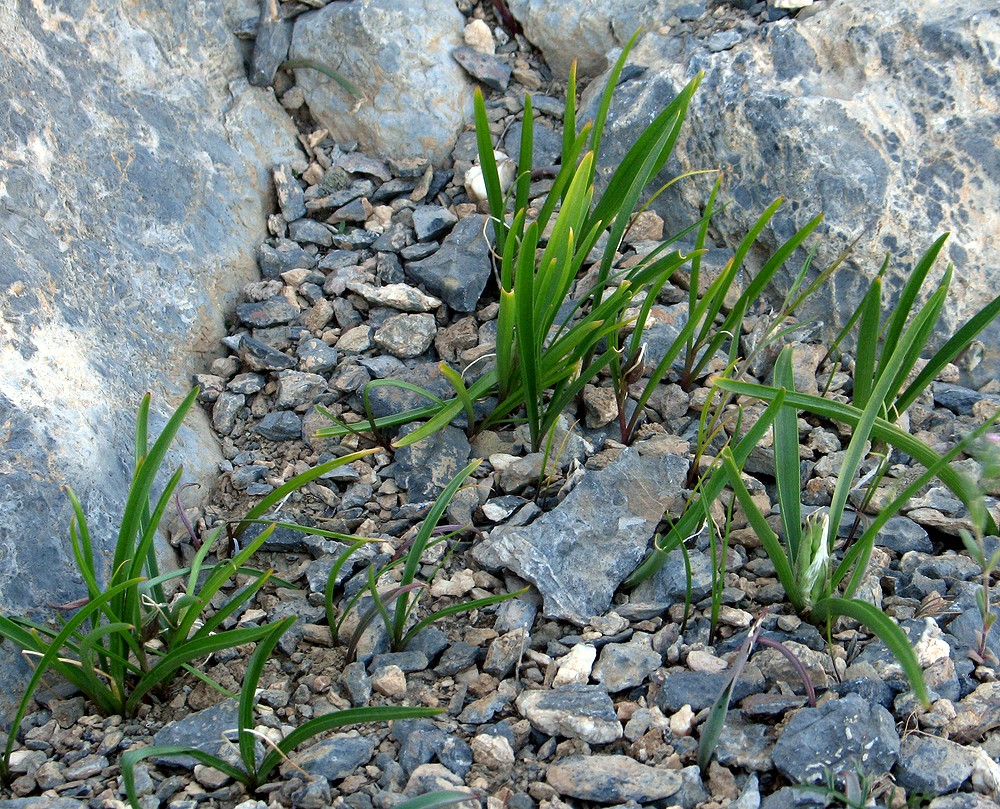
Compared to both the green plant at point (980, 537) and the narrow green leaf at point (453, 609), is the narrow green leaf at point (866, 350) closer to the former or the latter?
Answer: the green plant at point (980, 537)

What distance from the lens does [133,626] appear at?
1.47 meters

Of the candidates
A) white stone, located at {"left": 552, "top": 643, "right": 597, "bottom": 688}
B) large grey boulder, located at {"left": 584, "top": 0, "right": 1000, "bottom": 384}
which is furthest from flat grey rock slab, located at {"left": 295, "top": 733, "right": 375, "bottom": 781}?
large grey boulder, located at {"left": 584, "top": 0, "right": 1000, "bottom": 384}

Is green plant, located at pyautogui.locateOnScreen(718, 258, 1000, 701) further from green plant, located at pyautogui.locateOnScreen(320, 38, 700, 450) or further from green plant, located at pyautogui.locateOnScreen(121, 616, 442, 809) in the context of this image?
green plant, located at pyautogui.locateOnScreen(121, 616, 442, 809)

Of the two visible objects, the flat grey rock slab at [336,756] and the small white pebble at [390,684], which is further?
the small white pebble at [390,684]

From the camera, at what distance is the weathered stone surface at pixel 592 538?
5.69 feet

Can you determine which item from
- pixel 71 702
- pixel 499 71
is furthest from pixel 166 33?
pixel 71 702

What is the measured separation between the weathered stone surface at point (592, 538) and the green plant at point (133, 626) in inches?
15.9

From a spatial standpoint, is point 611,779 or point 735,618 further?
point 735,618

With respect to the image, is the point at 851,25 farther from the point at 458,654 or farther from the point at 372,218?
the point at 458,654

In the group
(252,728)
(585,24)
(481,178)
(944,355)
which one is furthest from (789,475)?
(585,24)

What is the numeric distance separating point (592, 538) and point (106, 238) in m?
1.37

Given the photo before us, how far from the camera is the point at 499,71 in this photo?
9.55ft

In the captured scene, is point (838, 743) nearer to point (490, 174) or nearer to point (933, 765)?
point (933, 765)

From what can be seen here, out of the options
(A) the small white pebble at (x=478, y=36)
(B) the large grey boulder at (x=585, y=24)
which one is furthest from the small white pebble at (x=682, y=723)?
(A) the small white pebble at (x=478, y=36)
